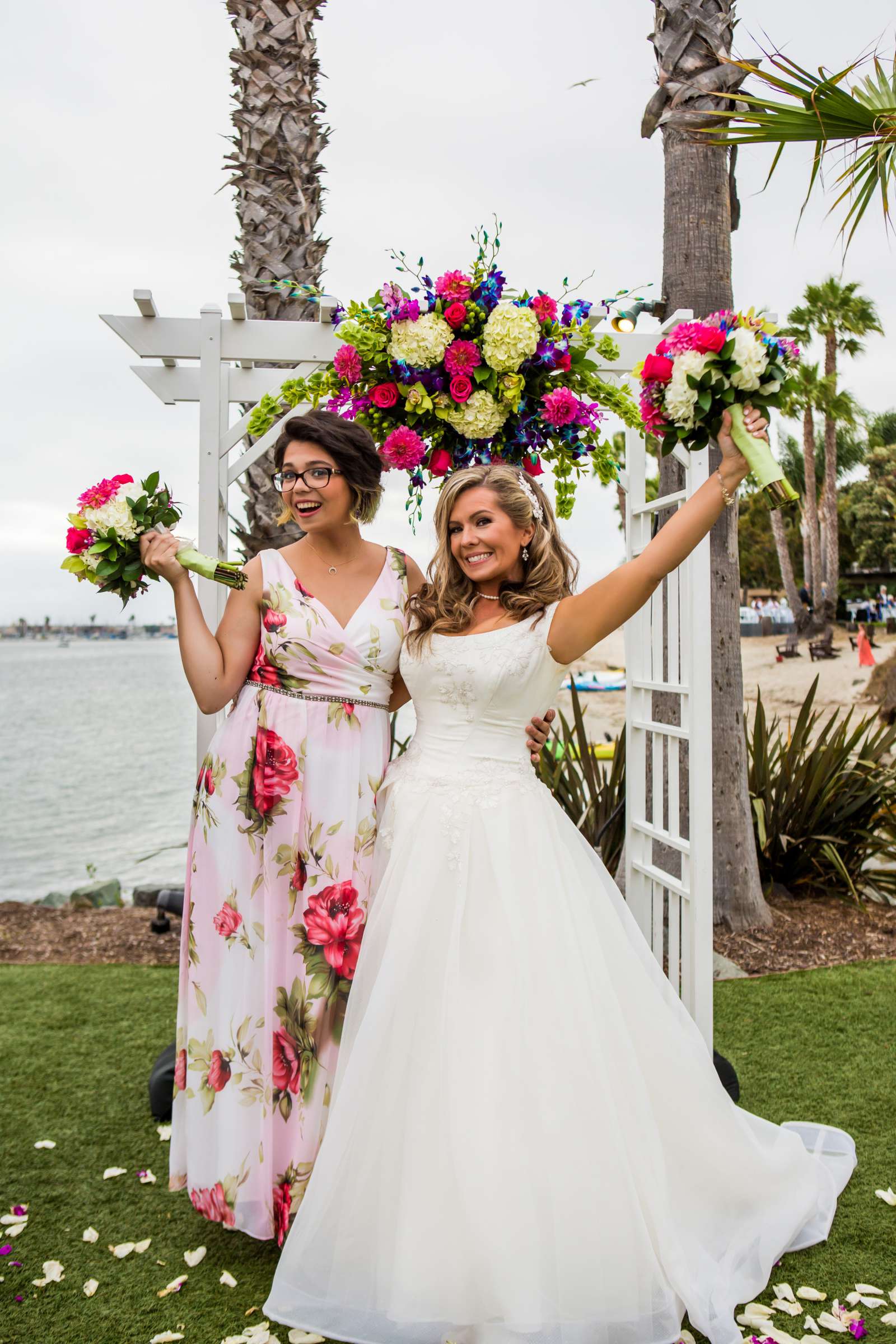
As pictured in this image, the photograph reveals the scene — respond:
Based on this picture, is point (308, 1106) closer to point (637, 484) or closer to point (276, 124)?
point (637, 484)

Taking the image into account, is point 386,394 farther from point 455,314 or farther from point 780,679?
point 780,679

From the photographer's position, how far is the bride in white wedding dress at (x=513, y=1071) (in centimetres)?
208

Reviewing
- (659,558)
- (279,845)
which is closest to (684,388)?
(659,558)

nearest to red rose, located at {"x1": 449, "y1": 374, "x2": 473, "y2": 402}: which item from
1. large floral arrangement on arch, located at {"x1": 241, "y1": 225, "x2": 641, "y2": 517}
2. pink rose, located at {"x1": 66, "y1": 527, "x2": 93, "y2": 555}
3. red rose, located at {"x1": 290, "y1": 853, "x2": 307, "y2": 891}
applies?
large floral arrangement on arch, located at {"x1": 241, "y1": 225, "x2": 641, "y2": 517}

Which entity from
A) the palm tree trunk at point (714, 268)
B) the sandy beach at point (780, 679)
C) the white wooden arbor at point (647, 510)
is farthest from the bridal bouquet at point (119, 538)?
the sandy beach at point (780, 679)

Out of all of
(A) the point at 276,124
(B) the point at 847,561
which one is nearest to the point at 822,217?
(A) the point at 276,124

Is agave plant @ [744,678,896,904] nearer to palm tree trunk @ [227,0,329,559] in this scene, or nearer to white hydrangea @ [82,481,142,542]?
palm tree trunk @ [227,0,329,559]

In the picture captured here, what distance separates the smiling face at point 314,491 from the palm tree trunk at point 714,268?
299cm

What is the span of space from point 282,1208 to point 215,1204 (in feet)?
0.65

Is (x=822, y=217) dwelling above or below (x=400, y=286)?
above

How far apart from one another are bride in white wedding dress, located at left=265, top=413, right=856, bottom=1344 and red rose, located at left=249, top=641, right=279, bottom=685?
1.33 ft

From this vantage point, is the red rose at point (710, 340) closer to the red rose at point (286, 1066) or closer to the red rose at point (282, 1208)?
the red rose at point (286, 1066)

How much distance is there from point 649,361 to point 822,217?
2.57 meters

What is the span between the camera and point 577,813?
5930 mm
